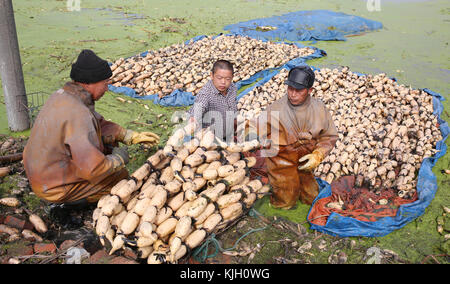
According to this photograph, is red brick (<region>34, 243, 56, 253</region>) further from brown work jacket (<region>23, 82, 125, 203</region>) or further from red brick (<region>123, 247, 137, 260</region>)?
red brick (<region>123, 247, 137, 260</region>)

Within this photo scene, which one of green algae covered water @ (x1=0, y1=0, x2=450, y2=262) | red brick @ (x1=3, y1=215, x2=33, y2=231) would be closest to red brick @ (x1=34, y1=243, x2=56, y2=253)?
red brick @ (x1=3, y1=215, x2=33, y2=231)

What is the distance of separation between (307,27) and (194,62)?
4.94 metres

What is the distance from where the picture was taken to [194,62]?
24.1 ft

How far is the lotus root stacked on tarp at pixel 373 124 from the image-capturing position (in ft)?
13.5

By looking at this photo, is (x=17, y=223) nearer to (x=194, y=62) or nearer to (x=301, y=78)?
(x=301, y=78)

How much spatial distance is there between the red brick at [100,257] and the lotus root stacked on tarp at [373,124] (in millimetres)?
2656

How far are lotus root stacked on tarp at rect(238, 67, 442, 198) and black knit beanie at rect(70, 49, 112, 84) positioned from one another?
9.20 feet

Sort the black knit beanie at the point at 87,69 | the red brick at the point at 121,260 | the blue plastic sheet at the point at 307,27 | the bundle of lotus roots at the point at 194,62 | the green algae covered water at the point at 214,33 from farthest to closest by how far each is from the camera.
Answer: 1. the blue plastic sheet at the point at 307,27
2. the bundle of lotus roots at the point at 194,62
3. the green algae covered water at the point at 214,33
4. the black knit beanie at the point at 87,69
5. the red brick at the point at 121,260

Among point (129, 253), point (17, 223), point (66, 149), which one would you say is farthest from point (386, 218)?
point (17, 223)

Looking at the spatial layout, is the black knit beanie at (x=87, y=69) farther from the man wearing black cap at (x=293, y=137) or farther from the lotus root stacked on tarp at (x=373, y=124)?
the lotus root stacked on tarp at (x=373, y=124)

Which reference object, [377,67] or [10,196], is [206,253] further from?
[377,67]

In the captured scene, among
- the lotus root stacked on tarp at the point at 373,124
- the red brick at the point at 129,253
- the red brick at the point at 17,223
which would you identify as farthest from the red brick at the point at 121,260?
the lotus root stacked on tarp at the point at 373,124
